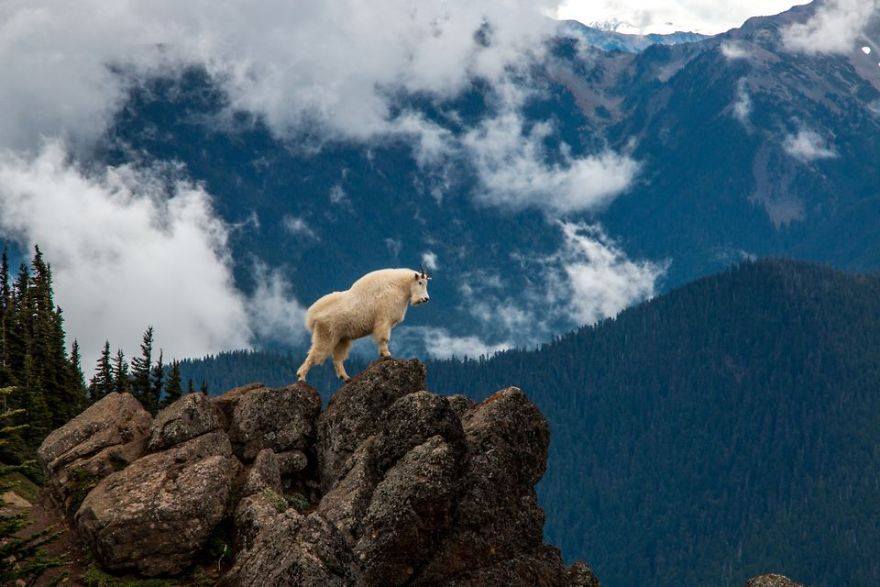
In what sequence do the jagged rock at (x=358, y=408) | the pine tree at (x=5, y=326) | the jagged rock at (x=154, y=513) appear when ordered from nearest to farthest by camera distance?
the jagged rock at (x=154, y=513) → the jagged rock at (x=358, y=408) → the pine tree at (x=5, y=326)

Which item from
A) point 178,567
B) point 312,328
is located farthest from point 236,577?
point 312,328

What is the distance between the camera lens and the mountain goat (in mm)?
46156

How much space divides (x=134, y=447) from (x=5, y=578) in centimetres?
1644

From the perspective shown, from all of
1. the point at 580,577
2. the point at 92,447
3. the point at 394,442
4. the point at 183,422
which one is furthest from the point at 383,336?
Answer: the point at 580,577

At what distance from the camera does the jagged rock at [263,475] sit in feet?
129

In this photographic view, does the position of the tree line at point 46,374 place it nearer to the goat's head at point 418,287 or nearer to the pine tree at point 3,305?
the pine tree at point 3,305

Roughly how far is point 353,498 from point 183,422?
9.32 metres

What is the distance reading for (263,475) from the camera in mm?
40312

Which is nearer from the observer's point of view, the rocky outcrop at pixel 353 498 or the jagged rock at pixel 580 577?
the rocky outcrop at pixel 353 498

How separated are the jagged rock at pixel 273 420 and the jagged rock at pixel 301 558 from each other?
10.1m

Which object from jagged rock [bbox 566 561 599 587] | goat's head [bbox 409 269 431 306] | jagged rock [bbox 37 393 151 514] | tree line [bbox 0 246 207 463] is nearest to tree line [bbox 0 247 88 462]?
tree line [bbox 0 246 207 463]

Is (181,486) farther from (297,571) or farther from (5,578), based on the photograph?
(5,578)

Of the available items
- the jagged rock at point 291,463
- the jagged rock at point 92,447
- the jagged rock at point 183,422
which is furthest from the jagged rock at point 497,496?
the jagged rock at point 92,447

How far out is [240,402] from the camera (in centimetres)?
4547
